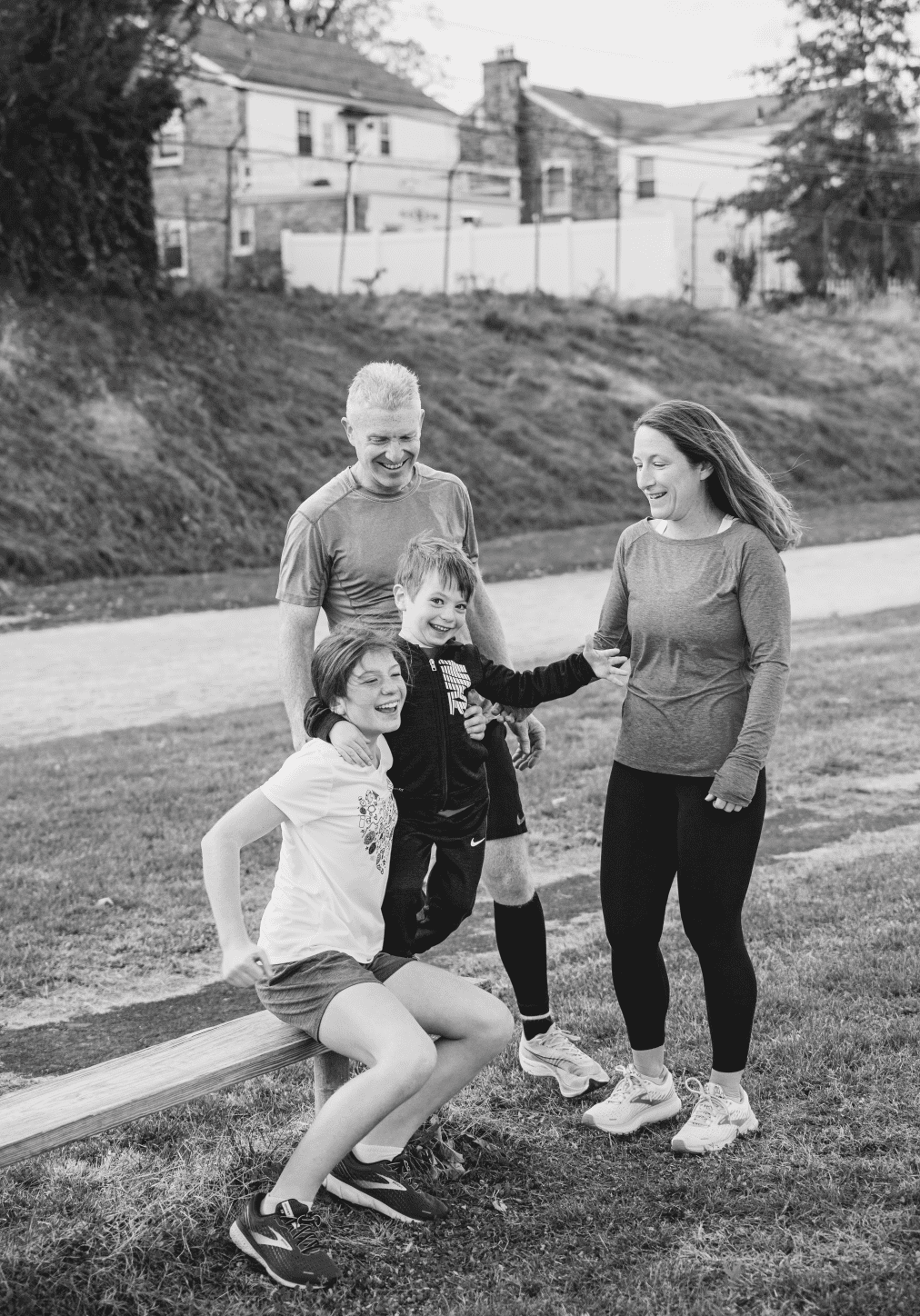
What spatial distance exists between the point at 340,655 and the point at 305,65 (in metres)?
43.4

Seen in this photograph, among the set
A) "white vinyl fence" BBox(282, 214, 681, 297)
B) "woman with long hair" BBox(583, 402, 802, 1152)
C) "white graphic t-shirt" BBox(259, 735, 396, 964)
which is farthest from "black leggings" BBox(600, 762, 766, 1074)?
"white vinyl fence" BBox(282, 214, 681, 297)

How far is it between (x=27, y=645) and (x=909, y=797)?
8372 millimetres

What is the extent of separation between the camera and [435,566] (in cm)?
355

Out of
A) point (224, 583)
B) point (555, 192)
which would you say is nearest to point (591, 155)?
point (555, 192)

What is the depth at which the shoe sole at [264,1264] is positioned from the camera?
10.1ft

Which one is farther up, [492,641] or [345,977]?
[492,641]

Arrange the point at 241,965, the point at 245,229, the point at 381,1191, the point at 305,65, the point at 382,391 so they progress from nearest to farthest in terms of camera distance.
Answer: the point at 241,965 → the point at 381,1191 → the point at 382,391 → the point at 245,229 → the point at 305,65

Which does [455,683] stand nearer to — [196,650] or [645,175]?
[196,650]

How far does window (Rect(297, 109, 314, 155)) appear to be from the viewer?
4197 cm

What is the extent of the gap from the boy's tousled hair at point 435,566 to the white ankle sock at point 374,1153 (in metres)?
1.30

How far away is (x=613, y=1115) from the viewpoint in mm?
3875

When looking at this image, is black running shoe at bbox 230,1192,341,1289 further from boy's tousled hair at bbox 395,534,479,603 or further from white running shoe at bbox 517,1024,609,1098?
boy's tousled hair at bbox 395,534,479,603

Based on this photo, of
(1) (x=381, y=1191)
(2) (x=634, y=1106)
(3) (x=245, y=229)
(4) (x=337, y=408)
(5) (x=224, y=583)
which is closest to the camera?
(1) (x=381, y=1191)

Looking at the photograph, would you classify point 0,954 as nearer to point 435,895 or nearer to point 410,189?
point 435,895
